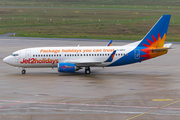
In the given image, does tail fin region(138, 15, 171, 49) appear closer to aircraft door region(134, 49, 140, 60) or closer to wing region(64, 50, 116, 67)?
aircraft door region(134, 49, 140, 60)

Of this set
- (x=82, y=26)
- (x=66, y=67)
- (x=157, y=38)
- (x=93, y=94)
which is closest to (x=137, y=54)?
(x=157, y=38)

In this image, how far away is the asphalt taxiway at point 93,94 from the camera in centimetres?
2595

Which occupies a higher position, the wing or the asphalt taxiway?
the wing

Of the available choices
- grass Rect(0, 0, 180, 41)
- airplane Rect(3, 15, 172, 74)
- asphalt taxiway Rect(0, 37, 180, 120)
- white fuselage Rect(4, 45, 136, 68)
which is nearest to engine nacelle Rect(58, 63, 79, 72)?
airplane Rect(3, 15, 172, 74)

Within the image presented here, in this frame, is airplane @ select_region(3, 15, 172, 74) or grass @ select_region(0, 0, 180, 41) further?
grass @ select_region(0, 0, 180, 41)

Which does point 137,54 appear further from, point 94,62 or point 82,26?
point 82,26

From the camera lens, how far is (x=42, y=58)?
44.3 m

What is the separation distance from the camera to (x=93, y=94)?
32.5 m

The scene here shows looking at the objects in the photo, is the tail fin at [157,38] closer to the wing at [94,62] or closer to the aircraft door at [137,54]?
the aircraft door at [137,54]

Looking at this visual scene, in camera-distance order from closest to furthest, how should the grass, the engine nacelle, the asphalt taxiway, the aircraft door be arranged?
1. the asphalt taxiway
2. the engine nacelle
3. the aircraft door
4. the grass

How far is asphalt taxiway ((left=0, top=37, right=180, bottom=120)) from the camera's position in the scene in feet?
85.1

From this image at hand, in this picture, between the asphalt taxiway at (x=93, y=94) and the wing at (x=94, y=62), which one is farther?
the wing at (x=94, y=62)

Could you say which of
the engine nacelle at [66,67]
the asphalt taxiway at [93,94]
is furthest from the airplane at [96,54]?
the asphalt taxiway at [93,94]

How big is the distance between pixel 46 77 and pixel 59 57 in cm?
372
